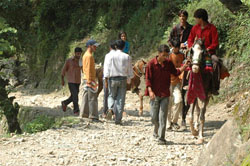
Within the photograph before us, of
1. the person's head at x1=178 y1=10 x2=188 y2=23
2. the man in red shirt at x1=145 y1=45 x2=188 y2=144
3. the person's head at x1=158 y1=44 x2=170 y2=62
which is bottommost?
the man in red shirt at x1=145 y1=45 x2=188 y2=144

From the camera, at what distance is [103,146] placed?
9.48 m

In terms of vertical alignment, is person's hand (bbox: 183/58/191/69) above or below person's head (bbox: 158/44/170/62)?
below

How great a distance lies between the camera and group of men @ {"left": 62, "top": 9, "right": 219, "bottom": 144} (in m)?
9.33

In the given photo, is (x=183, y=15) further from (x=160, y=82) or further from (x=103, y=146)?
(x=103, y=146)

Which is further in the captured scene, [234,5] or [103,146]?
[234,5]

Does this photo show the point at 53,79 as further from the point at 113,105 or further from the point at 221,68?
the point at 221,68

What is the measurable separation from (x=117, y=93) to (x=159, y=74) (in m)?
2.63

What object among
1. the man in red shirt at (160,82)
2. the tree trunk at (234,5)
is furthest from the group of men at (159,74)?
the tree trunk at (234,5)

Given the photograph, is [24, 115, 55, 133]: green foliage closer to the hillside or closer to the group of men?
the hillside

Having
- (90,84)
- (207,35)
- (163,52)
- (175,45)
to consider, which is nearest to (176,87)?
(175,45)

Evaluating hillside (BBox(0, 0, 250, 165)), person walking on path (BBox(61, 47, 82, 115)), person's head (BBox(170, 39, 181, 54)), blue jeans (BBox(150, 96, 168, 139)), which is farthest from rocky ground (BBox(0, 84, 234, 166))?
person walking on path (BBox(61, 47, 82, 115))

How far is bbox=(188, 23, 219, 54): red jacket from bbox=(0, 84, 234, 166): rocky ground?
2008 mm

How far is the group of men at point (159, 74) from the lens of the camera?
30.6 feet

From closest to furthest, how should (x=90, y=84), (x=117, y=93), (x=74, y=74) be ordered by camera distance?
(x=117, y=93), (x=90, y=84), (x=74, y=74)
